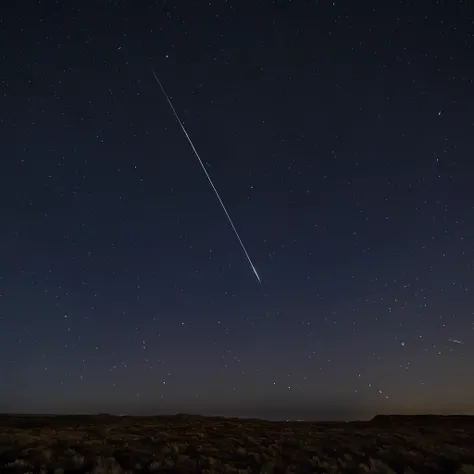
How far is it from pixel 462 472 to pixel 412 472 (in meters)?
1.50

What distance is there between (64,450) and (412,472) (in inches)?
434

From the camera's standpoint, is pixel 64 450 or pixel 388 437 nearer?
pixel 64 450

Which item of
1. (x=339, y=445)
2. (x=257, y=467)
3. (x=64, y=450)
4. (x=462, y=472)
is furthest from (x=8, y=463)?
(x=462, y=472)

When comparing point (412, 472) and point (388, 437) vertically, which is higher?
point (388, 437)

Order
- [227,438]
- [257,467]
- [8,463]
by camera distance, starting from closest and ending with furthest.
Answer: [8,463], [257,467], [227,438]

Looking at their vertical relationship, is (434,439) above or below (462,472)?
above

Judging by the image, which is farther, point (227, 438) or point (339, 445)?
point (227, 438)

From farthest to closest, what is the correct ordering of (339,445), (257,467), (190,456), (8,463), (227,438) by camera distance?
(227,438)
(339,445)
(190,456)
(257,467)
(8,463)

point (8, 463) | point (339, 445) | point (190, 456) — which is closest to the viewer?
point (8, 463)

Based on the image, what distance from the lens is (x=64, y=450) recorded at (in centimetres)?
1566

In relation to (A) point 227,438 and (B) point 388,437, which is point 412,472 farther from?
(A) point 227,438

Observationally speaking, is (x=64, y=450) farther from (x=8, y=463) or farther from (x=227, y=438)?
(x=227, y=438)

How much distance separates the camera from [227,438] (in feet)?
67.7

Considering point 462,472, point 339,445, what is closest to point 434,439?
point 339,445
